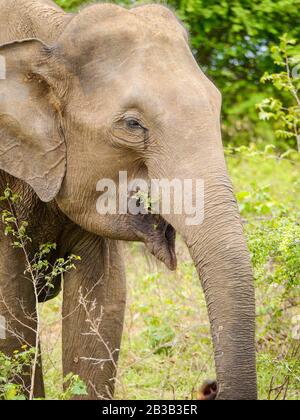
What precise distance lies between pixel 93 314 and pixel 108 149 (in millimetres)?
1124

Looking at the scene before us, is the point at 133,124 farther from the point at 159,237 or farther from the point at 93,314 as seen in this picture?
the point at 93,314

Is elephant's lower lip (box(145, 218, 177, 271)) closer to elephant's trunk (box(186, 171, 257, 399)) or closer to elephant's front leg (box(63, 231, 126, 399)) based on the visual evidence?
elephant's trunk (box(186, 171, 257, 399))

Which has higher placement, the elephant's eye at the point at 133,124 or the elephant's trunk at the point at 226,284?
the elephant's eye at the point at 133,124

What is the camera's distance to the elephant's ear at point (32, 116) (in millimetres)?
5293

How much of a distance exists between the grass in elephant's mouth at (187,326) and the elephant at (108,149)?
0.55m

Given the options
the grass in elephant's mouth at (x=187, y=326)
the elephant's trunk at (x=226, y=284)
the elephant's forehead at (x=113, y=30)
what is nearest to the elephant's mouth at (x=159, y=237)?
the elephant's trunk at (x=226, y=284)

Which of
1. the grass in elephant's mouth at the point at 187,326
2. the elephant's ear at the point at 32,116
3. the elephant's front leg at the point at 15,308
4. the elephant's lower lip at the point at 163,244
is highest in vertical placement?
the elephant's ear at the point at 32,116

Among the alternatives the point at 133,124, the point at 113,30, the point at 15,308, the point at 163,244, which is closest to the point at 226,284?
the point at 163,244

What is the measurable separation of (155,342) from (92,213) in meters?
2.12

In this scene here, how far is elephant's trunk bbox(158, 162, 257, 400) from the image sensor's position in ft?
14.6

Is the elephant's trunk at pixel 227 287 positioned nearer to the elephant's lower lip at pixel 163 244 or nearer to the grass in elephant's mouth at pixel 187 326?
the elephant's lower lip at pixel 163 244

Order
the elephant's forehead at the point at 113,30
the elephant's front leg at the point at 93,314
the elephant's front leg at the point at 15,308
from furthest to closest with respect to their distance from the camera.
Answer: the elephant's front leg at the point at 93,314 → the elephant's front leg at the point at 15,308 → the elephant's forehead at the point at 113,30

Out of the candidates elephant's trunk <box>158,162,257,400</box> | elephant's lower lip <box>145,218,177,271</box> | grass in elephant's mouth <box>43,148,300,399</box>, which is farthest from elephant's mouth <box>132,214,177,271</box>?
grass in elephant's mouth <box>43,148,300,399</box>

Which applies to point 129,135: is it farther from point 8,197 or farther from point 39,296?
point 39,296
